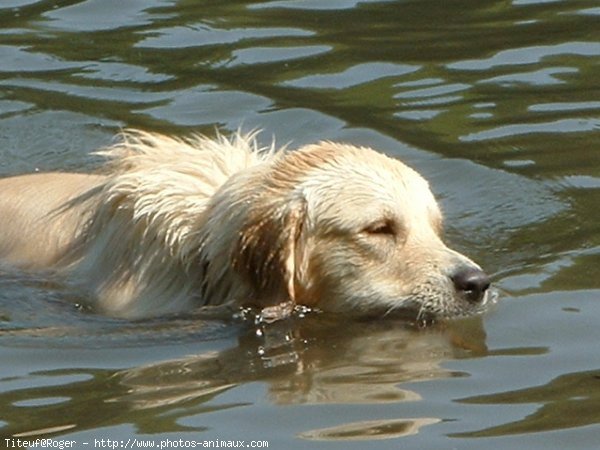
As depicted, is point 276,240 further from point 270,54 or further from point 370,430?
point 270,54

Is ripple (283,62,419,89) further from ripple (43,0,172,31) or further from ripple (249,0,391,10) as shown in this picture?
ripple (43,0,172,31)

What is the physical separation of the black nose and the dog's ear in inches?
31.8

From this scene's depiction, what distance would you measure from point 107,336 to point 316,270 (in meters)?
1.12

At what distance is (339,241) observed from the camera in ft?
28.4

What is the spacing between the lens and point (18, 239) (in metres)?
9.70

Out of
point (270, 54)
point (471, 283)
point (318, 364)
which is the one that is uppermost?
point (270, 54)

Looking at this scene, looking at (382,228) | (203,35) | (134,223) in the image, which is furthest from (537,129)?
(134,223)

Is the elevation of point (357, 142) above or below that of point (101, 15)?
below

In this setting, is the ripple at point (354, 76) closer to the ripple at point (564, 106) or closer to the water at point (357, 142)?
the water at point (357, 142)

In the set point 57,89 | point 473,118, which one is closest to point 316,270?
point 473,118

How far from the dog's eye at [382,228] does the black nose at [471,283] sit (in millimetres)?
411

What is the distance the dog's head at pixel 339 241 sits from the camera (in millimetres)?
8547

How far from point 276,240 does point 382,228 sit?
1.78ft

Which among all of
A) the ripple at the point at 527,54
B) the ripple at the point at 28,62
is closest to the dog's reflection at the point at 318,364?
the ripple at the point at 527,54
